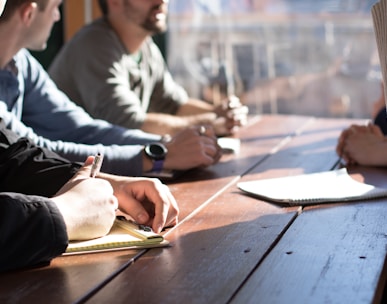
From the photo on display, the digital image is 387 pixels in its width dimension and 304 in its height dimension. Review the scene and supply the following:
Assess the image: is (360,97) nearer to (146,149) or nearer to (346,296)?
(146,149)

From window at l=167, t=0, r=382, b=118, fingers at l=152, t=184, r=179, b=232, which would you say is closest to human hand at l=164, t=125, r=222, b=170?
fingers at l=152, t=184, r=179, b=232

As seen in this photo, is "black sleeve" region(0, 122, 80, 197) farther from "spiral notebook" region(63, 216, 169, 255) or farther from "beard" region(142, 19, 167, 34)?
"beard" region(142, 19, 167, 34)

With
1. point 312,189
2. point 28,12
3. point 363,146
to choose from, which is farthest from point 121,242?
point 363,146

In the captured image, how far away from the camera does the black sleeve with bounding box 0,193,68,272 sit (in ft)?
3.94

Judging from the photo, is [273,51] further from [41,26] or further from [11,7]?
[11,7]

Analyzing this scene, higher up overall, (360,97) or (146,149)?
(146,149)

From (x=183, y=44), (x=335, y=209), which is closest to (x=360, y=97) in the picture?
(x=183, y=44)

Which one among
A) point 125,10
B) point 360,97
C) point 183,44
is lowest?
point 360,97

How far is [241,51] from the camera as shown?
531cm

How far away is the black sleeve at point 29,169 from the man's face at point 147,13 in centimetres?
151

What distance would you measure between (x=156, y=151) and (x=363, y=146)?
0.53 meters

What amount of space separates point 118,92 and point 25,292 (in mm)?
1811

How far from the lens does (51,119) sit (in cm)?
233

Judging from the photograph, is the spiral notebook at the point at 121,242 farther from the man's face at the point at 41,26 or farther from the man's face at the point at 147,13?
the man's face at the point at 147,13
